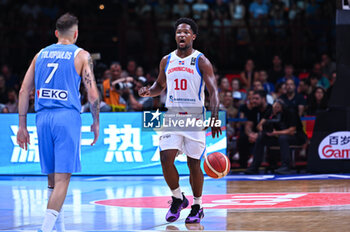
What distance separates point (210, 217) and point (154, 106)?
640 cm

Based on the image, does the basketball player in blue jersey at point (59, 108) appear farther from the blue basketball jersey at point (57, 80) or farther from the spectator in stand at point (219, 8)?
the spectator in stand at point (219, 8)

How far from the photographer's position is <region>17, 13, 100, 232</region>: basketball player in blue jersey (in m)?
6.22

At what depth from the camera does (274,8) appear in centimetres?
1908

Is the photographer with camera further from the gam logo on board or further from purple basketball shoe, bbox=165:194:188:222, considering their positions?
purple basketball shoe, bbox=165:194:188:222

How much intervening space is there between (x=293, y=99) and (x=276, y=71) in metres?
3.16

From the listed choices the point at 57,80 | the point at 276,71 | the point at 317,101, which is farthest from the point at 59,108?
the point at 276,71

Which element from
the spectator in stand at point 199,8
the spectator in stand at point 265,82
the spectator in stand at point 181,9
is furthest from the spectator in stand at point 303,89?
the spectator in stand at point 181,9

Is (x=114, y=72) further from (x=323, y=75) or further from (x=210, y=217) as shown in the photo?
(x=210, y=217)

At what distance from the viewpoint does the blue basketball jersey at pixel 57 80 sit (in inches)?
249

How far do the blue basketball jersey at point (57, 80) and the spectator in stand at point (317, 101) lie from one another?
892cm

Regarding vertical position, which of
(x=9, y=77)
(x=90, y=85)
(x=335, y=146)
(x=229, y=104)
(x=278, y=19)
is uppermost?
(x=278, y=19)

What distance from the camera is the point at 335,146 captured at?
12.9 m

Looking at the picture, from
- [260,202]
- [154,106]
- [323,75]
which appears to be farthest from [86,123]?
[323,75]

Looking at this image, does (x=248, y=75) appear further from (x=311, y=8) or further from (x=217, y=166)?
(x=217, y=166)
